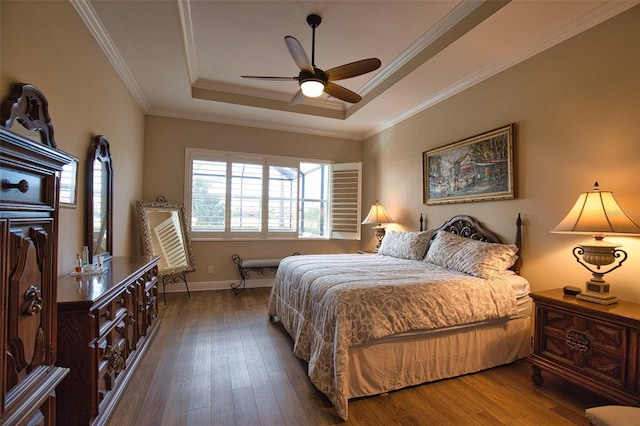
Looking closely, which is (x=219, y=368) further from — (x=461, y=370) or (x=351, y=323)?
(x=461, y=370)

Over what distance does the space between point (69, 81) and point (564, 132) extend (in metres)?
3.95

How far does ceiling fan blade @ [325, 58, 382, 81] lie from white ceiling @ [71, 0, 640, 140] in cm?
56

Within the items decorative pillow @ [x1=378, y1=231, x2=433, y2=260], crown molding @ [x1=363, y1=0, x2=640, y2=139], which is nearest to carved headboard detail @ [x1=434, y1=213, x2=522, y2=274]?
decorative pillow @ [x1=378, y1=231, x2=433, y2=260]

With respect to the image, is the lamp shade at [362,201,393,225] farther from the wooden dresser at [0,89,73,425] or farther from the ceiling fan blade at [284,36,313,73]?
the wooden dresser at [0,89,73,425]

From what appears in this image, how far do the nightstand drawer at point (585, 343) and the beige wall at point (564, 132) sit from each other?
1.65ft

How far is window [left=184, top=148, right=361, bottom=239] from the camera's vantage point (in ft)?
16.0

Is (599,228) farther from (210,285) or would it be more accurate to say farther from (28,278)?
(210,285)

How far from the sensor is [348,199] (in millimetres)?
5598

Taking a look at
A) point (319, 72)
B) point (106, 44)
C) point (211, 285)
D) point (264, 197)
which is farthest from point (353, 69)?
point (211, 285)

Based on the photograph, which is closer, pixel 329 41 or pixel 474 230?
pixel 329 41

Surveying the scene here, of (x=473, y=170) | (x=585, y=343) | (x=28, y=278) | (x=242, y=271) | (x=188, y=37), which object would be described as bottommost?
(x=242, y=271)

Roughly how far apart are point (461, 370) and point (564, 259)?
1.29 m

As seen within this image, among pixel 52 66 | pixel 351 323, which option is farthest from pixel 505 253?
pixel 52 66

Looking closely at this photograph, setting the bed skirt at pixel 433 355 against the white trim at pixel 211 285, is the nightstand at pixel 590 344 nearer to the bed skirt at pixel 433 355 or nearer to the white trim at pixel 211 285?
the bed skirt at pixel 433 355
